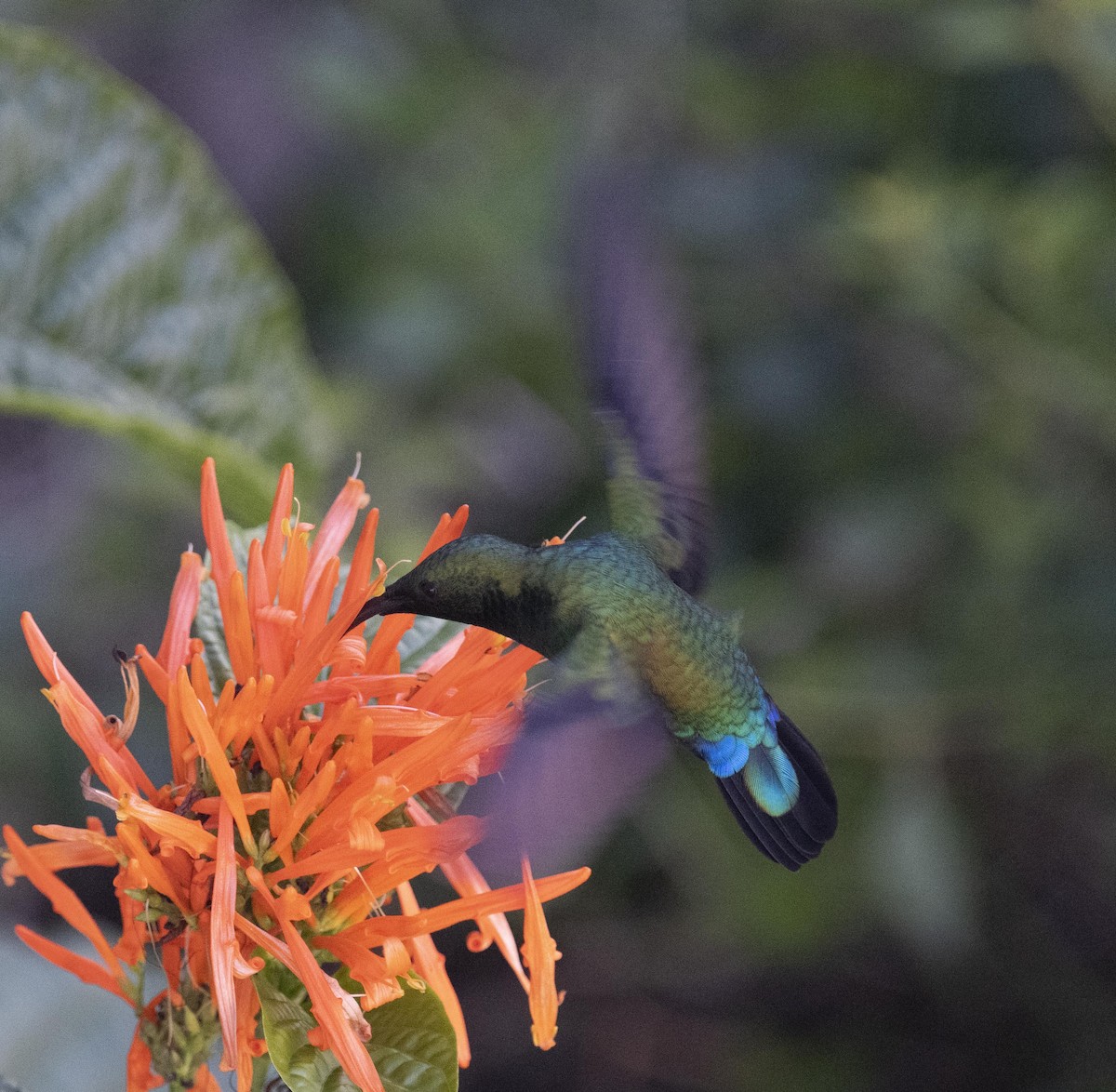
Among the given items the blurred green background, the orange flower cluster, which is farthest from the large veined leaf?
the blurred green background

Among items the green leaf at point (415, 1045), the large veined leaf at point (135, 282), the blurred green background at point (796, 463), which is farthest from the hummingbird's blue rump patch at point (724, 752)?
the blurred green background at point (796, 463)

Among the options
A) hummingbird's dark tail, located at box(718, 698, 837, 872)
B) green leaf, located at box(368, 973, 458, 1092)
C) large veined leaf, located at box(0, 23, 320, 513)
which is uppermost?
large veined leaf, located at box(0, 23, 320, 513)

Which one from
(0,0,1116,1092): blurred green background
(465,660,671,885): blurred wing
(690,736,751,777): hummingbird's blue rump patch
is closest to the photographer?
(465,660,671,885): blurred wing

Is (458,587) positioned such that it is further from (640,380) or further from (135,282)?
(135,282)

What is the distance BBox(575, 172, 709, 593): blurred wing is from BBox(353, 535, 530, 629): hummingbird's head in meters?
0.18

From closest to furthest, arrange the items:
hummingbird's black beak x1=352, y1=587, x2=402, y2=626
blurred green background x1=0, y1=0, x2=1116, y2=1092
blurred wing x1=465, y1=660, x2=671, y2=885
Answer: blurred wing x1=465, y1=660, x2=671, y2=885
hummingbird's black beak x1=352, y1=587, x2=402, y2=626
blurred green background x1=0, y1=0, x2=1116, y2=1092

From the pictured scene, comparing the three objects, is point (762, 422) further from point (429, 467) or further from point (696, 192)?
point (429, 467)

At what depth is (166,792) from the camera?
2.57 feet

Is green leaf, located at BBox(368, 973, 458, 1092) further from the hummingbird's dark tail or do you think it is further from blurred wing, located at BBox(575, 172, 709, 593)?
blurred wing, located at BBox(575, 172, 709, 593)

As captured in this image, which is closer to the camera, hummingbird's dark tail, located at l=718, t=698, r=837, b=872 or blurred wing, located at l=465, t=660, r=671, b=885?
blurred wing, located at l=465, t=660, r=671, b=885

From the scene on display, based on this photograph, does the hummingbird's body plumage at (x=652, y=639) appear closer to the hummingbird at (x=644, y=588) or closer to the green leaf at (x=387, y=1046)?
the hummingbird at (x=644, y=588)

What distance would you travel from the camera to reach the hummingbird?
2.68 feet

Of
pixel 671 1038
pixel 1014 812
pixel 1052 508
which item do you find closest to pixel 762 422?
pixel 1052 508

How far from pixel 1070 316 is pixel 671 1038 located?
56.2 inches
